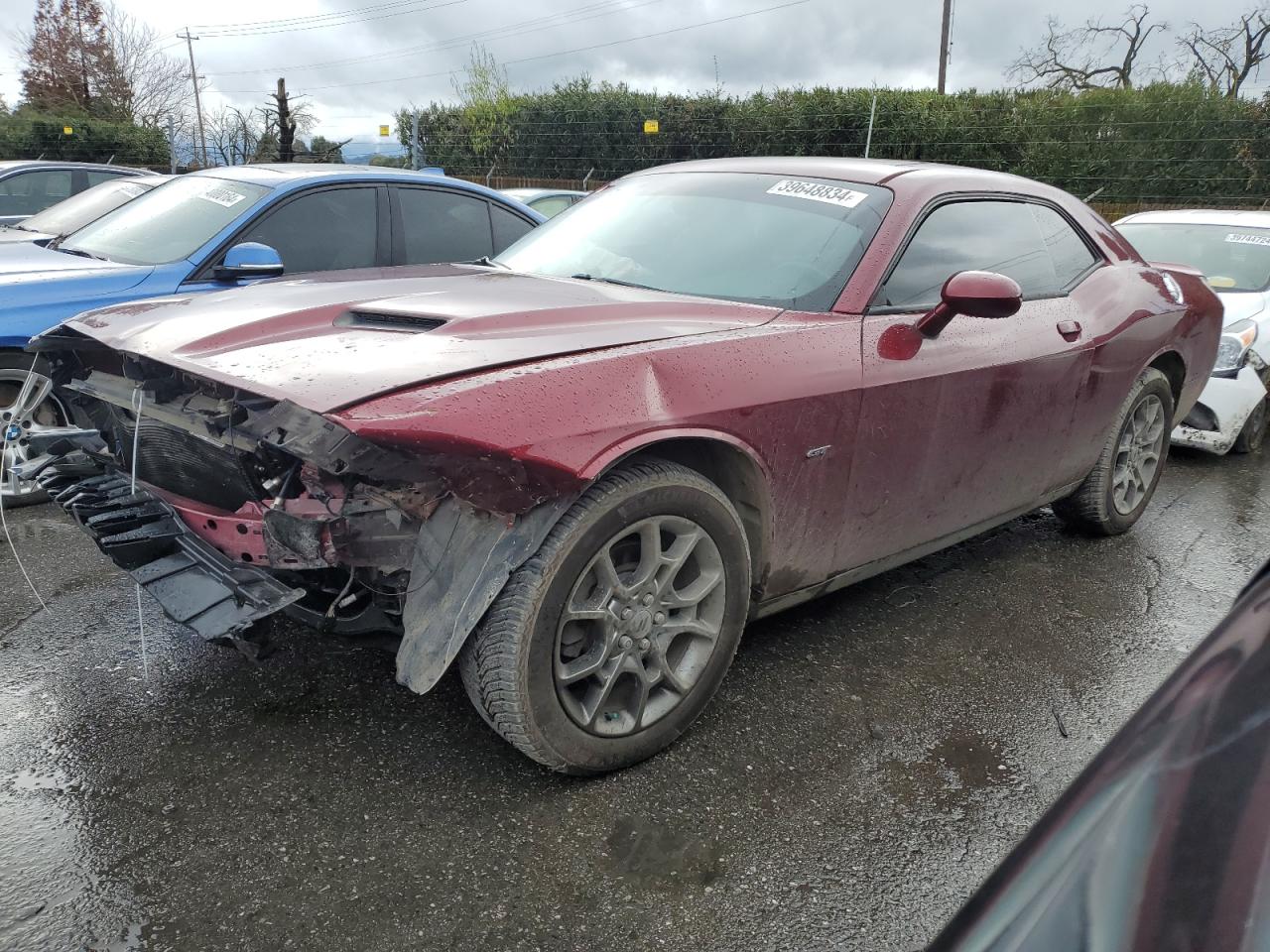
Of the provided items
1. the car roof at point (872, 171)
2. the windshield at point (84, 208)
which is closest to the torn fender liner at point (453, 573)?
the car roof at point (872, 171)

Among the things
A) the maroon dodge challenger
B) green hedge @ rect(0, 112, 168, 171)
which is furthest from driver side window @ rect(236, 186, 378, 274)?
green hedge @ rect(0, 112, 168, 171)

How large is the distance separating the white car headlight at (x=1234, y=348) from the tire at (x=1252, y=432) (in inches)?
15.0

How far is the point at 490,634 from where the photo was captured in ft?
7.40

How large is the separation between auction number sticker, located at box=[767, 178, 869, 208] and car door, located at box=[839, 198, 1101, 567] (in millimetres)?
236

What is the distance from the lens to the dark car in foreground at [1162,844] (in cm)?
74

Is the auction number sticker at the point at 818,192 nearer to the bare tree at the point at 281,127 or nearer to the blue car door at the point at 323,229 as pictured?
the blue car door at the point at 323,229

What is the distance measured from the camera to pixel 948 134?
1806 cm

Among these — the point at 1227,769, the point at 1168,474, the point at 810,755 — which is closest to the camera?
the point at 1227,769

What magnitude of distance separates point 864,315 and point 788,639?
116cm

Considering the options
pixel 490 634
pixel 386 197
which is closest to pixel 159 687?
pixel 490 634

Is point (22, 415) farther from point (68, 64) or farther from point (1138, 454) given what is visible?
point (68, 64)

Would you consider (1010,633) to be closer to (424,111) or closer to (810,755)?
(810,755)

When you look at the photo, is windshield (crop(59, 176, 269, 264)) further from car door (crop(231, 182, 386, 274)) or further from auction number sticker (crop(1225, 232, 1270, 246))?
auction number sticker (crop(1225, 232, 1270, 246))

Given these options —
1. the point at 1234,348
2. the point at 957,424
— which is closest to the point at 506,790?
the point at 957,424
